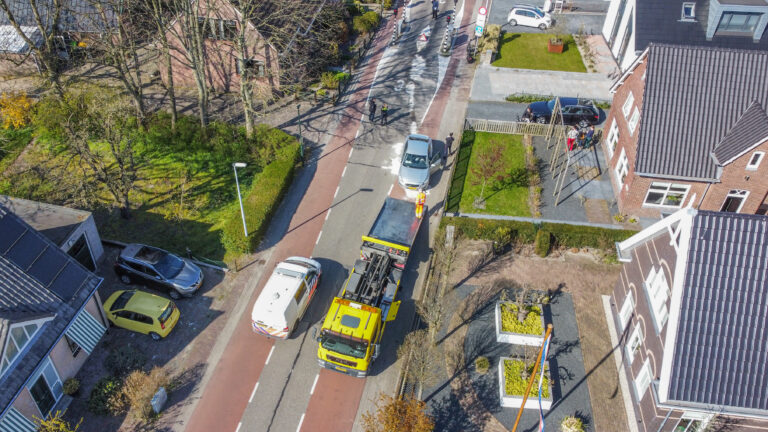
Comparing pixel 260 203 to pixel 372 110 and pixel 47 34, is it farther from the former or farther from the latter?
pixel 47 34

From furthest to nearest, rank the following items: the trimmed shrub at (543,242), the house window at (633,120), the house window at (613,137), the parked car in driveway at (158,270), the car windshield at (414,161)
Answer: the house window at (613,137) → the car windshield at (414,161) → the house window at (633,120) → the trimmed shrub at (543,242) → the parked car in driveway at (158,270)

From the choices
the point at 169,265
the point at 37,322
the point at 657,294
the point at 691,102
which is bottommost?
the point at 169,265

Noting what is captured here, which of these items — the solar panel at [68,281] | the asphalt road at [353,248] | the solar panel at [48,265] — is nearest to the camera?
the solar panel at [48,265]

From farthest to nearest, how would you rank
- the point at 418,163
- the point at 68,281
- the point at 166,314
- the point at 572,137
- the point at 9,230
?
the point at 572,137 → the point at 418,163 → the point at 166,314 → the point at 68,281 → the point at 9,230

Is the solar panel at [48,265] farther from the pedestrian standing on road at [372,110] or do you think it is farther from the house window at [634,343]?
the house window at [634,343]

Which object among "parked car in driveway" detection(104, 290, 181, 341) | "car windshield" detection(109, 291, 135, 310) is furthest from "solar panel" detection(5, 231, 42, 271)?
"parked car in driveway" detection(104, 290, 181, 341)

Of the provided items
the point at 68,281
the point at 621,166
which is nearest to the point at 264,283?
the point at 68,281

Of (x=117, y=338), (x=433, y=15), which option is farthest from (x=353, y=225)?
(x=433, y=15)

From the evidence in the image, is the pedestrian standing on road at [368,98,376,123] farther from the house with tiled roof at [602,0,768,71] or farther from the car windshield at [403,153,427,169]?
the house with tiled roof at [602,0,768,71]

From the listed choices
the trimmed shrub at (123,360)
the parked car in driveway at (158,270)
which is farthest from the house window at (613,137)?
the trimmed shrub at (123,360)
